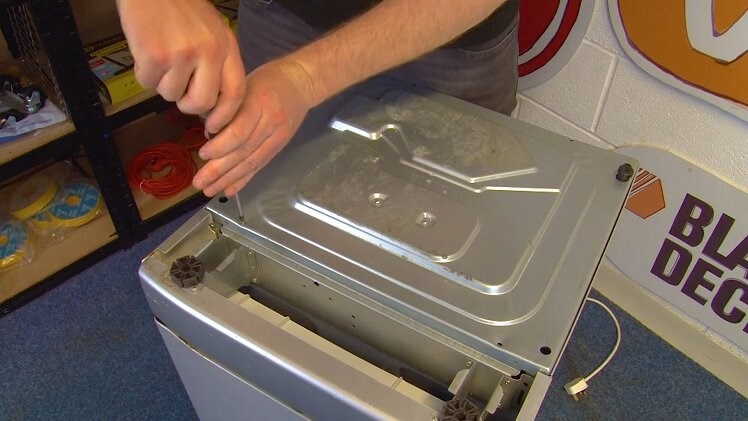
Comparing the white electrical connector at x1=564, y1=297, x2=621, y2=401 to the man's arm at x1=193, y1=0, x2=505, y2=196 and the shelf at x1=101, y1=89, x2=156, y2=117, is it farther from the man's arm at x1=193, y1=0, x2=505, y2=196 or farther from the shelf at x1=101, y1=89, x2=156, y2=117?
the shelf at x1=101, y1=89, x2=156, y2=117

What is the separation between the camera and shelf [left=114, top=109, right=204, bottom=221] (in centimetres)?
145

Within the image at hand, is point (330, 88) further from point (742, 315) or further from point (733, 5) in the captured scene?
point (742, 315)

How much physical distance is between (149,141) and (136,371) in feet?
1.99

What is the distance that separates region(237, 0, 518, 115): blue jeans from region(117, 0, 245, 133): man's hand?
35 cm

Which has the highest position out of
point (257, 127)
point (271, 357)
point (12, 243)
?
point (257, 127)

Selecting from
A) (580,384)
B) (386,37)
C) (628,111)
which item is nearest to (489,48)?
(386,37)

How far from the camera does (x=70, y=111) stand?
113cm

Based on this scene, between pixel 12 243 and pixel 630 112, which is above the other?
pixel 630 112

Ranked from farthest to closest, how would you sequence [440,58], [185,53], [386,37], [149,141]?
1. [149,141]
2. [440,58]
3. [386,37]
4. [185,53]

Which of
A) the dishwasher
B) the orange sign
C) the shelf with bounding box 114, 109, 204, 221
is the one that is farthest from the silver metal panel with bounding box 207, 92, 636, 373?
the shelf with bounding box 114, 109, 204, 221

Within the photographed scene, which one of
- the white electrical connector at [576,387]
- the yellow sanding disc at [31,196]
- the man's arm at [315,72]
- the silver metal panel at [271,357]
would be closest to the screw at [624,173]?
the man's arm at [315,72]

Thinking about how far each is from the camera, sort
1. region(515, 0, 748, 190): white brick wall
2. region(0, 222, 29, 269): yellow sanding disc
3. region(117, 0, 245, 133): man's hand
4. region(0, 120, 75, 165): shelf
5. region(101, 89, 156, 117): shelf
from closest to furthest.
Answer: region(117, 0, 245, 133): man's hand
region(515, 0, 748, 190): white brick wall
region(0, 120, 75, 165): shelf
region(101, 89, 156, 117): shelf
region(0, 222, 29, 269): yellow sanding disc

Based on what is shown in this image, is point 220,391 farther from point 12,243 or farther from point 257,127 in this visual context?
point 12,243

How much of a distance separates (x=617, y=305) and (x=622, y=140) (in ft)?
1.26
